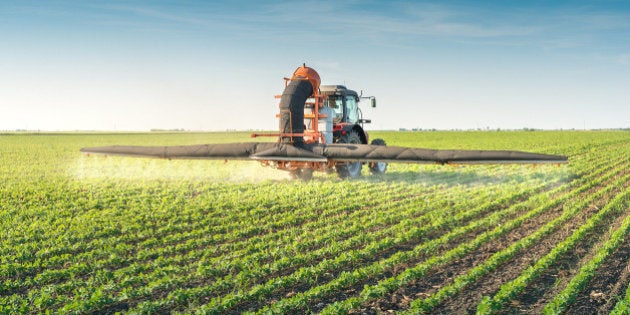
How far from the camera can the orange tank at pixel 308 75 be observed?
601 inches

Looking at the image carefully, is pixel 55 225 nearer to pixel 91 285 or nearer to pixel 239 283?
pixel 91 285

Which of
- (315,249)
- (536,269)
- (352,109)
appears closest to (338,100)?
(352,109)

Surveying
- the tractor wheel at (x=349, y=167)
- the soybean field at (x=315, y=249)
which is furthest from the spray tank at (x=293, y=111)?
the tractor wheel at (x=349, y=167)

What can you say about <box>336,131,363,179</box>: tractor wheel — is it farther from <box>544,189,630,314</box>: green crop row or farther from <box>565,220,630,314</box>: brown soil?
<box>565,220,630,314</box>: brown soil

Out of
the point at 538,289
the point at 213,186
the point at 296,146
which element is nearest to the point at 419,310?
the point at 538,289

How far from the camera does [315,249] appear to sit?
27.3 ft

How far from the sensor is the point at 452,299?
6195 millimetres

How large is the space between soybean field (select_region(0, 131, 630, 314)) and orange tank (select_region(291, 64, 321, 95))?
117 inches

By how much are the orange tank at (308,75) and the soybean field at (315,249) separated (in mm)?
2971

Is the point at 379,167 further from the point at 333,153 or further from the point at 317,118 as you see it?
the point at 333,153

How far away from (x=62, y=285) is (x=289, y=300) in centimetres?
290

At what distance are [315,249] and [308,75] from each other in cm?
794

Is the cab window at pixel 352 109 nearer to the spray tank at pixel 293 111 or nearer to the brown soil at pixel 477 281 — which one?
the spray tank at pixel 293 111

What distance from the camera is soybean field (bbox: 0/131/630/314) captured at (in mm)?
6102
